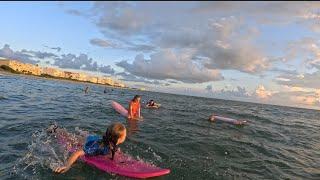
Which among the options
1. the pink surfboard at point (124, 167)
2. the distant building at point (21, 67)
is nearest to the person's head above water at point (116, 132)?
the pink surfboard at point (124, 167)

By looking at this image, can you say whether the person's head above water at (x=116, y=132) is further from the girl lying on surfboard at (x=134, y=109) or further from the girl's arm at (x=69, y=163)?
the girl lying on surfboard at (x=134, y=109)

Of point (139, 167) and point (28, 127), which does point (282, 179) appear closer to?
point (139, 167)

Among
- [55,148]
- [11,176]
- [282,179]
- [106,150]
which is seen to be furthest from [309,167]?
[11,176]

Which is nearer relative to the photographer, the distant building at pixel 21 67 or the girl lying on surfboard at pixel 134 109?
the girl lying on surfboard at pixel 134 109

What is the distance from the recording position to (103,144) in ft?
30.3

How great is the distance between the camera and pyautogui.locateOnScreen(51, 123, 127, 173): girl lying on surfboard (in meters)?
8.14

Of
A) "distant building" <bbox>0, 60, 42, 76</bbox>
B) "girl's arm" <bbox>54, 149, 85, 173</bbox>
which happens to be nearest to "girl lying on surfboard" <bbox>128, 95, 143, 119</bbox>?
"girl's arm" <bbox>54, 149, 85, 173</bbox>

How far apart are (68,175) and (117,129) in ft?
8.41

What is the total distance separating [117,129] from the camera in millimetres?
8055

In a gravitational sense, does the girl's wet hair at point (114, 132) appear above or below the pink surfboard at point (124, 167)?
above

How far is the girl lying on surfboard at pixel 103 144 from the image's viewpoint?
26.7ft

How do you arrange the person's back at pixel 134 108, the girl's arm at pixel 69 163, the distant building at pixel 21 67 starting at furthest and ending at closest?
the distant building at pixel 21 67 → the person's back at pixel 134 108 → the girl's arm at pixel 69 163

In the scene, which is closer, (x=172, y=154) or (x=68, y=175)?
(x=68, y=175)

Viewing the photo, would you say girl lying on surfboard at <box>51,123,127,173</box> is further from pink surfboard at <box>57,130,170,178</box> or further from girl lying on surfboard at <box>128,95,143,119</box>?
girl lying on surfboard at <box>128,95,143,119</box>
